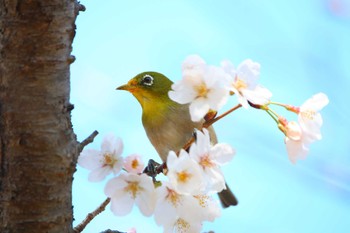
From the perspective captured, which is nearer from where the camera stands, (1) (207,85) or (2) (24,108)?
(1) (207,85)

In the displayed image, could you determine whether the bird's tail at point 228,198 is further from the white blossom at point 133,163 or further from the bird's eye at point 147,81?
the white blossom at point 133,163

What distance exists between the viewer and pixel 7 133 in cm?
223

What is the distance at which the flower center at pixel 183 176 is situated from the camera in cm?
193

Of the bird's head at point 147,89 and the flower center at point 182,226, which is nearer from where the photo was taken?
the flower center at point 182,226

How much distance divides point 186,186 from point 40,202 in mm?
593

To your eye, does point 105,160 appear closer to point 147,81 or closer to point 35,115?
point 35,115

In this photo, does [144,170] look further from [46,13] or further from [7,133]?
[46,13]

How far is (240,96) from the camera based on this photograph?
1960 millimetres

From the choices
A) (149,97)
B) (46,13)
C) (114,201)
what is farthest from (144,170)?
(149,97)

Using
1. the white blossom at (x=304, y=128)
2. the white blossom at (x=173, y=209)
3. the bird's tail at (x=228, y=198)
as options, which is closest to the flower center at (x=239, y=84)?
the white blossom at (x=304, y=128)

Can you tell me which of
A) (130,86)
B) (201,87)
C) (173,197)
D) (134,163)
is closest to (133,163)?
(134,163)

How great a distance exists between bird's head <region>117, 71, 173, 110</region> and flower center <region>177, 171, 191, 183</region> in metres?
1.96

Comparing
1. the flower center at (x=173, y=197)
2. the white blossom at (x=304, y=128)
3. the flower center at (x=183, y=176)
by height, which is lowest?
the flower center at (x=173, y=197)

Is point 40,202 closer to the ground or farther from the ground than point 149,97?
closer to the ground
